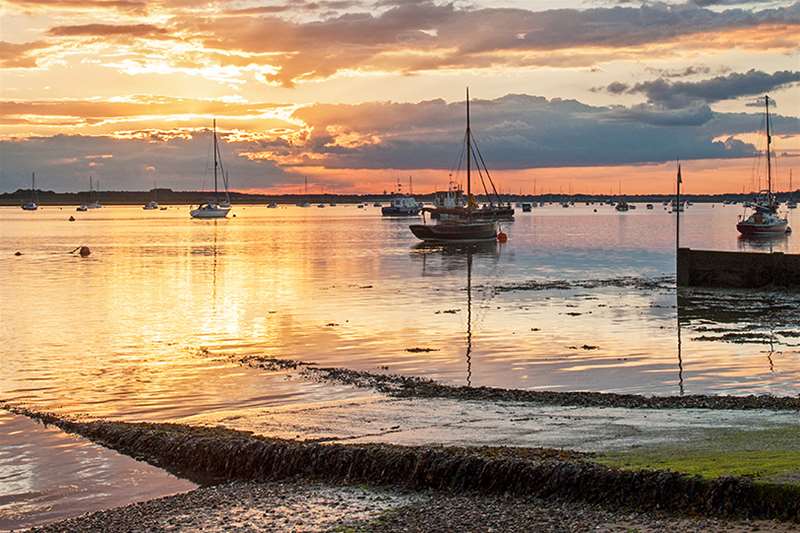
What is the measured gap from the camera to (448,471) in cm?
1694

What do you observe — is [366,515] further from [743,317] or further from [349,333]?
[743,317]

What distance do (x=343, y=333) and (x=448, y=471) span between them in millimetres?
24200

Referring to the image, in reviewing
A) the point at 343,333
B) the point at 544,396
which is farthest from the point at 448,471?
the point at 343,333

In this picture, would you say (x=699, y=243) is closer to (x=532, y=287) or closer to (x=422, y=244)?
(x=422, y=244)

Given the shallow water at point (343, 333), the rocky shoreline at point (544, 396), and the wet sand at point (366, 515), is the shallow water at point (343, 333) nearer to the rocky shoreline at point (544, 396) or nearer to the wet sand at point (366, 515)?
the rocky shoreline at point (544, 396)

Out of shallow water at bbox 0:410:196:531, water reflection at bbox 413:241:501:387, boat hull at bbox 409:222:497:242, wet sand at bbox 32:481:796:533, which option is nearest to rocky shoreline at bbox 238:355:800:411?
shallow water at bbox 0:410:196:531

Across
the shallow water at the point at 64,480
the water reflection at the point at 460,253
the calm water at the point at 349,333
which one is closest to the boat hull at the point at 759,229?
the water reflection at the point at 460,253

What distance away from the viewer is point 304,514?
1549cm

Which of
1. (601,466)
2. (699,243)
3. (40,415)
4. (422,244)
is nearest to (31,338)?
(40,415)

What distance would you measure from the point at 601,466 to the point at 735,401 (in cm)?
923

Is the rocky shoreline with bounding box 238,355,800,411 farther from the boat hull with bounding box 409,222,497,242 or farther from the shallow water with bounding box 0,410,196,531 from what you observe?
the boat hull with bounding box 409,222,497,242

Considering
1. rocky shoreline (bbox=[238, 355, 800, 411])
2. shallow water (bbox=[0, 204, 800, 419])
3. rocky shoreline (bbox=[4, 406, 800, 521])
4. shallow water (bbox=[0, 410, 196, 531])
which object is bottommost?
shallow water (bbox=[0, 204, 800, 419])

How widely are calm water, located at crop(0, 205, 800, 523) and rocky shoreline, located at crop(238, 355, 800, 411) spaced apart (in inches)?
44.1

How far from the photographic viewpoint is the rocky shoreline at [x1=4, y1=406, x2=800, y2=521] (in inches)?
570
